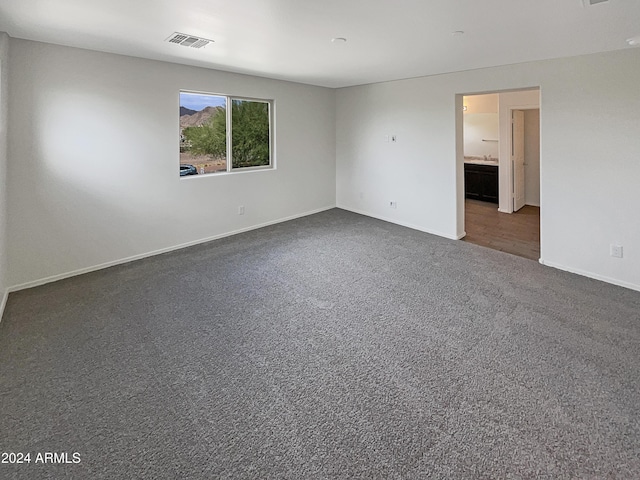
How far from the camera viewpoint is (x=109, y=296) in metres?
3.61

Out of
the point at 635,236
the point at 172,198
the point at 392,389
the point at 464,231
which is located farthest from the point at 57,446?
the point at 464,231

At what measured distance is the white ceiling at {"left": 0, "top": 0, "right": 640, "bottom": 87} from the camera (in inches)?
106

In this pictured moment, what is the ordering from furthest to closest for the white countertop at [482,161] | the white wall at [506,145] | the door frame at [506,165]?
the white countertop at [482,161]
the door frame at [506,165]
the white wall at [506,145]

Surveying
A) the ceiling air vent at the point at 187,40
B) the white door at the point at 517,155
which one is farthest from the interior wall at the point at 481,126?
the ceiling air vent at the point at 187,40

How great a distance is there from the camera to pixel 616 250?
3818 millimetres

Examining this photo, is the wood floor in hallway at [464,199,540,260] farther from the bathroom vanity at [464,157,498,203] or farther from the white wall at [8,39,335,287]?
the white wall at [8,39,335,287]

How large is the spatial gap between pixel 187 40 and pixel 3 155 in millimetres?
2088

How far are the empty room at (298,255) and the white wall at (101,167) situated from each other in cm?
2

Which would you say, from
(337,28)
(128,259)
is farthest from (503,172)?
(128,259)

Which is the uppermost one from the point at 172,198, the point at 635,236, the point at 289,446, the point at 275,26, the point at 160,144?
the point at 275,26

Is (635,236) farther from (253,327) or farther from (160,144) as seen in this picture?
(160,144)

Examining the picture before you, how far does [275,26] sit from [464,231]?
4.15m

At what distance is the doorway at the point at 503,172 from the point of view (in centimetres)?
574

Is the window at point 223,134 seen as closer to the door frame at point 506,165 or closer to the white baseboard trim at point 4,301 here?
the white baseboard trim at point 4,301
